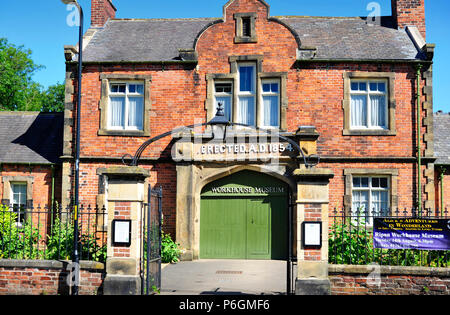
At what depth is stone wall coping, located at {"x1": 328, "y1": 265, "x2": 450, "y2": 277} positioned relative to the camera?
9320mm

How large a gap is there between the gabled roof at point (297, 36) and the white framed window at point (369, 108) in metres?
1.16

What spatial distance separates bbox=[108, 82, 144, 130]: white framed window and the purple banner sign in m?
9.73

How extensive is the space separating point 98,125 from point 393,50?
10.7 metres

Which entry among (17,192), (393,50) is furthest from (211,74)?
(17,192)

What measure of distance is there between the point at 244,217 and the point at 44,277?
7.77 meters

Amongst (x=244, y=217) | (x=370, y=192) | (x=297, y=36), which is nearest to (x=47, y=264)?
(x=244, y=217)

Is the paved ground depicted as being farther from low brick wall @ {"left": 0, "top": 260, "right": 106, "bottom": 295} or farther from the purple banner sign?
the purple banner sign

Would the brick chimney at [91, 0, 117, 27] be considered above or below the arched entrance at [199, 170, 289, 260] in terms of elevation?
above

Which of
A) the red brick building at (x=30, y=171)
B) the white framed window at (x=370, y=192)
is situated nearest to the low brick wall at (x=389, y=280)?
the white framed window at (x=370, y=192)

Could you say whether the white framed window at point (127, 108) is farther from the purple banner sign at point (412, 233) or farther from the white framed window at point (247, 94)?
the purple banner sign at point (412, 233)

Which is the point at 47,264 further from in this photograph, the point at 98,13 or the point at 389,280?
the point at 98,13

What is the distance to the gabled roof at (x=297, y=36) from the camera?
55.3 ft

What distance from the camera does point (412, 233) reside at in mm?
9594

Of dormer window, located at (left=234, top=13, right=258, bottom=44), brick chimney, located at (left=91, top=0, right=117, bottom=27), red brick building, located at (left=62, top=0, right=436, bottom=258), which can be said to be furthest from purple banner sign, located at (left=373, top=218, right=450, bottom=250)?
brick chimney, located at (left=91, top=0, right=117, bottom=27)
